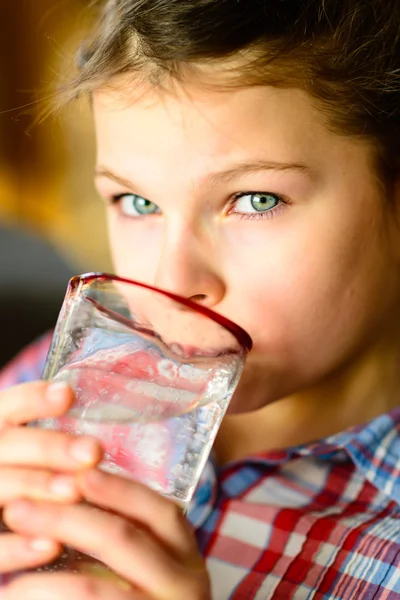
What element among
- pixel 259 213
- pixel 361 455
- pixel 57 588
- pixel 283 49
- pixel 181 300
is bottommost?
pixel 57 588

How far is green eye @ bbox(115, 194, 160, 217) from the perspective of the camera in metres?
0.86

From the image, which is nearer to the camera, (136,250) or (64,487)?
(64,487)

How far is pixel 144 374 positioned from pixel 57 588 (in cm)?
16

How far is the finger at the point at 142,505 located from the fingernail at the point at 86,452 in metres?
0.01

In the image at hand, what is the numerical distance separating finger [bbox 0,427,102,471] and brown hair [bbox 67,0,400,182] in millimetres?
353

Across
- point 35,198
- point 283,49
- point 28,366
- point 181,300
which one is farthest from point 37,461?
point 35,198

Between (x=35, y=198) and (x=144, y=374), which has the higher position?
(x=35, y=198)

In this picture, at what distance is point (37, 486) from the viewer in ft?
1.78

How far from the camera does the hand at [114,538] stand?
525mm

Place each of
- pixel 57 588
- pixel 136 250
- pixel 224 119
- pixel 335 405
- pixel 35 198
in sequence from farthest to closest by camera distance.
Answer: pixel 35 198 → pixel 335 405 → pixel 136 250 → pixel 224 119 → pixel 57 588

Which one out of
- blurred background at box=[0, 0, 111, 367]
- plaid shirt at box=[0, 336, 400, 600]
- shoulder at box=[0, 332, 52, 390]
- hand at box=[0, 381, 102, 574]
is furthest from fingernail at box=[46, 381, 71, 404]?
blurred background at box=[0, 0, 111, 367]

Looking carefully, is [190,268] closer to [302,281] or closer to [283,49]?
[302,281]

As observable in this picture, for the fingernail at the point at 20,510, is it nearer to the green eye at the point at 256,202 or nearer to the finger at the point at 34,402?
the finger at the point at 34,402

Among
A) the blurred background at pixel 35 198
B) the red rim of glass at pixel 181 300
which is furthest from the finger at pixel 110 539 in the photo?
the blurred background at pixel 35 198
